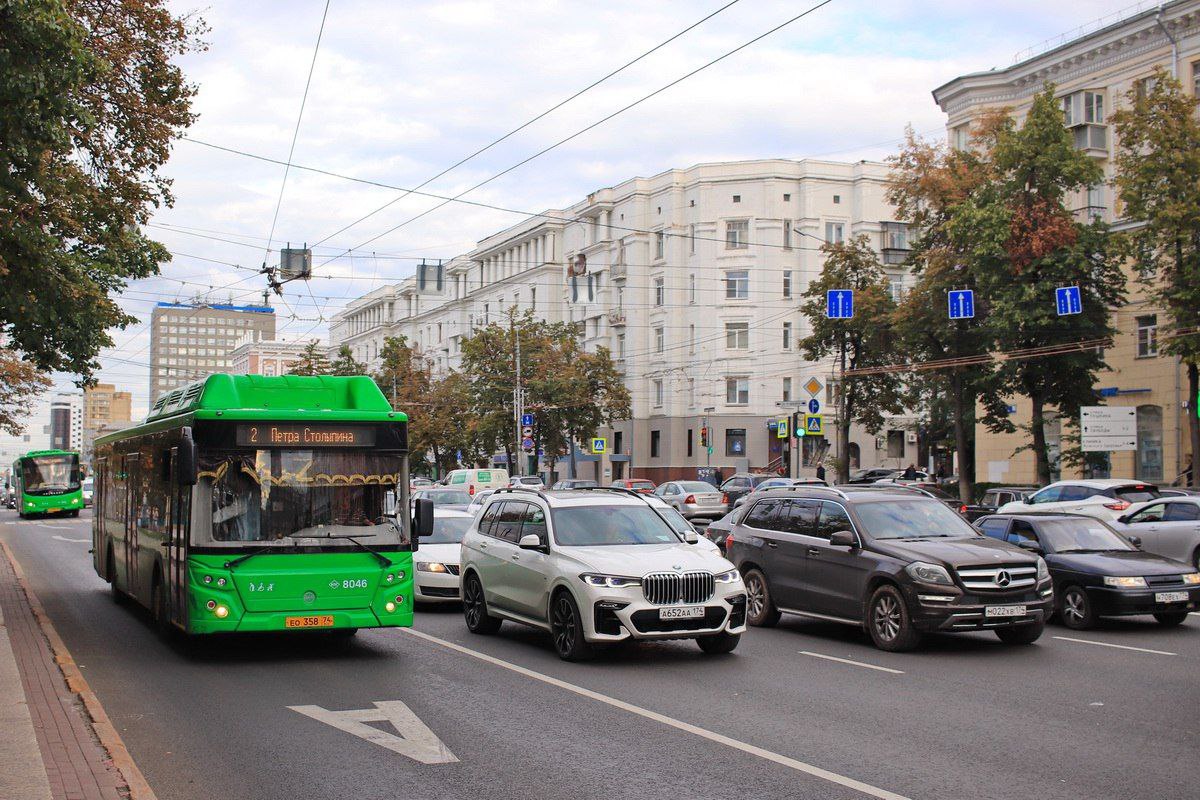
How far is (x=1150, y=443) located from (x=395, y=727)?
39622 millimetres

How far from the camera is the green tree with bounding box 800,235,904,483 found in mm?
48938

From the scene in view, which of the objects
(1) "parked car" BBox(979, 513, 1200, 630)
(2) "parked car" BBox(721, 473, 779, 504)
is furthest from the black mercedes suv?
(2) "parked car" BBox(721, 473, 779, 504)

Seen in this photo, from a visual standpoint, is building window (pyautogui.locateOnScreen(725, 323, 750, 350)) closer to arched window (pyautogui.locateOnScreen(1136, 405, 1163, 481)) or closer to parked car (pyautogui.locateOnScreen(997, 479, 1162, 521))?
arched window (pyautogui.locateOnScreen(1136, 405, 1163, 481))

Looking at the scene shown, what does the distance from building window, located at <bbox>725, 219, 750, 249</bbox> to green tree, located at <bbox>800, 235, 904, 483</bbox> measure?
21.5 m

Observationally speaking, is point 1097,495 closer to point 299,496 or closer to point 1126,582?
point 1126,582

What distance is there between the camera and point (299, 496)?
12.5 m

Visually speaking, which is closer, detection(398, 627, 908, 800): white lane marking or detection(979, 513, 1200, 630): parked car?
detection(398, 627, 908, 800): white lane marking

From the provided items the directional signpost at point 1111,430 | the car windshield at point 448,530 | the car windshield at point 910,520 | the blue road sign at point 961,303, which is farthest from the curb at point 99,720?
the blue road sign at point 961,303

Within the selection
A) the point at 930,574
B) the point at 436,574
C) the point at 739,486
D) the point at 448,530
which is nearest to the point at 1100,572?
the point at 930,574

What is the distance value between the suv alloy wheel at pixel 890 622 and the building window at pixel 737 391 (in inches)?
2352

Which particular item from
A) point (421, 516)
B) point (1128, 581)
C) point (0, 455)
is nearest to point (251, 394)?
point (421, 516)

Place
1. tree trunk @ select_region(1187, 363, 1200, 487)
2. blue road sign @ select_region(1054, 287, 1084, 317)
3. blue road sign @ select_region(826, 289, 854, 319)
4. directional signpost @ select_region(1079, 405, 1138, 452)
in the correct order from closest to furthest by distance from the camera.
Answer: tree trunk @ select_region(1187, 363, 1200, 487) < blue road sign @ select_region(1054, 287, 1084, 317) < directional signpost @ select_region(1079, 405, 1138, 452) < blue road sign @ select_region(826, 289, 854, 319)

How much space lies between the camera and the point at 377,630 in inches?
608

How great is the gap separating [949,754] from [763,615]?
7.62m
